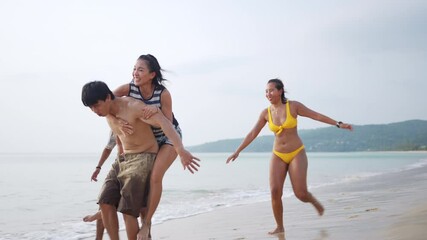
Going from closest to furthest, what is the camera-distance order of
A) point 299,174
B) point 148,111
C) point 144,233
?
1. point 148,111
2. point 144,233
3. point 299,174

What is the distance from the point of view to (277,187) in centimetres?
636

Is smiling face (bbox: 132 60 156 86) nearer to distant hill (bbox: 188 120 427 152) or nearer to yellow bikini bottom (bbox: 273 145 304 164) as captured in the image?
yellow bikini bottom (bbox: 273 145 304 164)

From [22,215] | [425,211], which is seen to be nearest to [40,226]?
[22,215]

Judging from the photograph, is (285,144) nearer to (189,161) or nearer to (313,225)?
(313,225)

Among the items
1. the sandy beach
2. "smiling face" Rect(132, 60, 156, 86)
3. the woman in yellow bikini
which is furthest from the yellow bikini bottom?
"smiling face" Rect(132, 60, 156, 86)

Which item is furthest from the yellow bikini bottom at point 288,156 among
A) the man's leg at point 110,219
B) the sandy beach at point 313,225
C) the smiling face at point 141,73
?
the man's leg at point 110,219

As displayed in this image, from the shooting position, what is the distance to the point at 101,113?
460 centimetres

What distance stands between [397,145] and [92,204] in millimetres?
126010

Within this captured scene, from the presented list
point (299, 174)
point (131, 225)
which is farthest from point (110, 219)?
point (299, 174)

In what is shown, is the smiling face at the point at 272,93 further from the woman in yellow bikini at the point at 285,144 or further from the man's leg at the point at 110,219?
the man's leg at the point at 110,219

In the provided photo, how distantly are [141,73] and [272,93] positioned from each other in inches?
90.7

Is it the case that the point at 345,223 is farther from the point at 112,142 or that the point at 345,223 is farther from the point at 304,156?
the point at 112,142

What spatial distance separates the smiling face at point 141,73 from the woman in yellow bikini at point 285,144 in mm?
2113

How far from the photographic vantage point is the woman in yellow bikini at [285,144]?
20.9 ft
